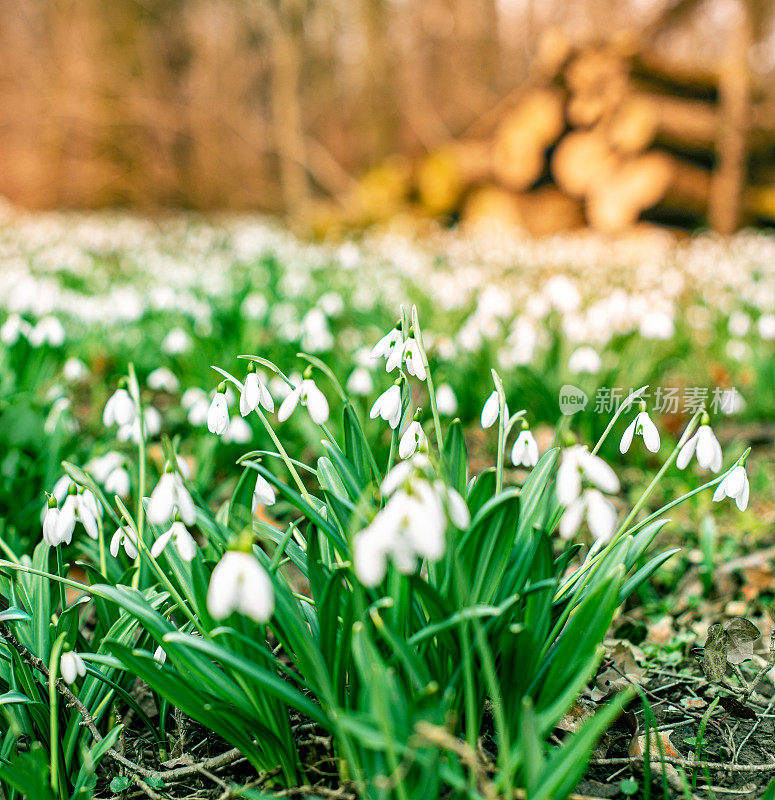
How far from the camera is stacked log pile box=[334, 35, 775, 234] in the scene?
9.48m

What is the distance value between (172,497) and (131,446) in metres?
2.03

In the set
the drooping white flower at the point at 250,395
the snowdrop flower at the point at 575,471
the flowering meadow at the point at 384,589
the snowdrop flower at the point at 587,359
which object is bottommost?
the flowering meadow at the point at 384,589

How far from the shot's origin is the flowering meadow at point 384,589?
1.03m

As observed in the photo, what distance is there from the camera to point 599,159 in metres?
9.74

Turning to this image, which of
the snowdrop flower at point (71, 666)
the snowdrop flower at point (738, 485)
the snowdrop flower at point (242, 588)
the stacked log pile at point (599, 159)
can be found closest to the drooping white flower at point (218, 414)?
the snowdrop flower at point (71, 666)

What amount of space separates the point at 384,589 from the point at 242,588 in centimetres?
47

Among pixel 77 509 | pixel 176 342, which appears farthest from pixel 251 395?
pixel 176 342

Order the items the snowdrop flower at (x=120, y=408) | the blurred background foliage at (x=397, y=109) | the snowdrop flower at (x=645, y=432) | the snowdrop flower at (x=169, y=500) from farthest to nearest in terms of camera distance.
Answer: the blurred background foliage at (x=397, y=109) < the snowdrop flower at (x=120, y=408) < the snowdrop flower at (x=645, y=432) < the snowdrop flower at (x=169, y=500)

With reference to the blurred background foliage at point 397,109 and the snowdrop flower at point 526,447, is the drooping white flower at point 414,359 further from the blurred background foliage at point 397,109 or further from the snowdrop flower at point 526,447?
the blurred background foliage at point 397,109

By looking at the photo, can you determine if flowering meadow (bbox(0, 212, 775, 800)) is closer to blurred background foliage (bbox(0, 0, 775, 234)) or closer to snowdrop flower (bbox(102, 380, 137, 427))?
snowdrop flower (bbox(102, 380, 137, 427))

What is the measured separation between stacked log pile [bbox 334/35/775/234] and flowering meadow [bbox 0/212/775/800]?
22.8ft

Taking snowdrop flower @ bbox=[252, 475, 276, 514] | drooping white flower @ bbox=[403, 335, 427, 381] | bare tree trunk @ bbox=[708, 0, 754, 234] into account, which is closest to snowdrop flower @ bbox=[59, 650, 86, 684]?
snowdrop flower @ bbox=[252, 475, 276, 514]

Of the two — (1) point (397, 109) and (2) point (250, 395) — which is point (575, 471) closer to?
(2) point (250, 395)

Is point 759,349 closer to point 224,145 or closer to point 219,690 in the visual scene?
point 219,690
